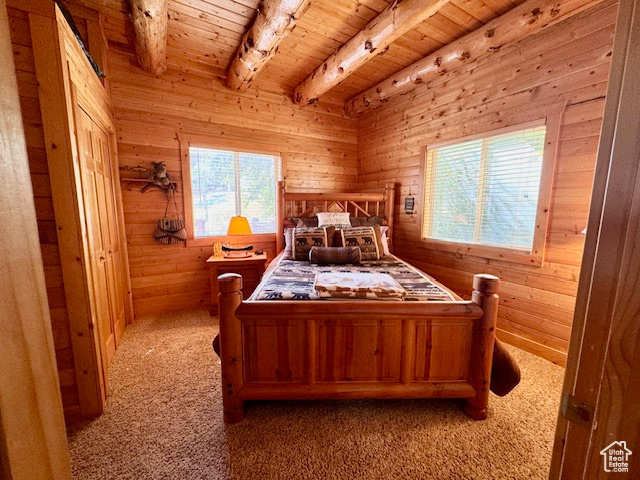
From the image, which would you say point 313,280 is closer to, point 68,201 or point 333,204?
point 68,201

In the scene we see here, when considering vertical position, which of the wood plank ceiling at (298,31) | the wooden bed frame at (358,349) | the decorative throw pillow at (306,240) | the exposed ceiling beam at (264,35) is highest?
the wood plank ceiling at (298,31)

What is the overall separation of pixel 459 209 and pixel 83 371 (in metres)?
3.33

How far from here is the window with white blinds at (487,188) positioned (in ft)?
7.36

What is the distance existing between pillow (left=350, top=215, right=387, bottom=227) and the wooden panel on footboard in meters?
1.86

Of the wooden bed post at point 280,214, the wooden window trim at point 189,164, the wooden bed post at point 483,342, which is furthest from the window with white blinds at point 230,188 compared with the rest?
the wooden bed post at point 483,342

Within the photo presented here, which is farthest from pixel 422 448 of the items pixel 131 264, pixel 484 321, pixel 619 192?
pixel 131 264

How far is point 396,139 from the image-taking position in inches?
137

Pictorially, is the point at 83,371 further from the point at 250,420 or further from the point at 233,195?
the point at 233,195

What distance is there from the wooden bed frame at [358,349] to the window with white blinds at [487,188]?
4.08ft

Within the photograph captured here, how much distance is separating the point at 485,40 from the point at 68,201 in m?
3.24

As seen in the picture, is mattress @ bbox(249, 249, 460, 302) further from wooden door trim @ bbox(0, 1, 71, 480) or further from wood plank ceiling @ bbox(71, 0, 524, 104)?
wood plank ceiling @ bbox(71, 0, 524, 104)

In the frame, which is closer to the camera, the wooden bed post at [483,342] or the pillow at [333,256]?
the wooden bed post at [483,342]

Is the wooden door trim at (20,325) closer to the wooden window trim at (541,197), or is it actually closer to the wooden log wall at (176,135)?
the wooden window trim at (541,197)

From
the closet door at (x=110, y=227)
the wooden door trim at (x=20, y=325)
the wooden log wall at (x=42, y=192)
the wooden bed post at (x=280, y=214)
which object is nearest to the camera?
the wooden door trim at (x=20, y=325)
